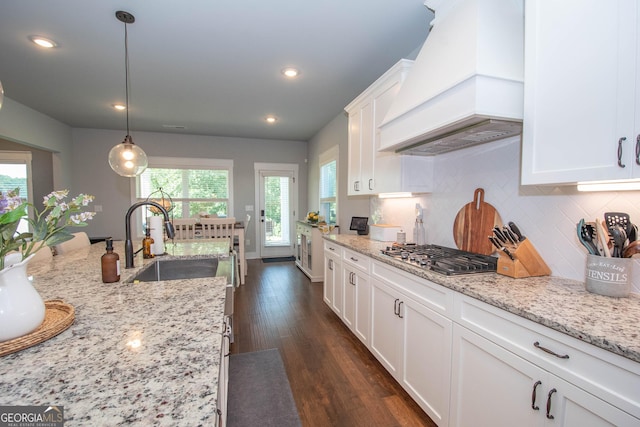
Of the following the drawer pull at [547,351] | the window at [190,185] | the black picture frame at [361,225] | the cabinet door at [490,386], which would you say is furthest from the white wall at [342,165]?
the drawer pull at [547,351]

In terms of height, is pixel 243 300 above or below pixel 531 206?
below

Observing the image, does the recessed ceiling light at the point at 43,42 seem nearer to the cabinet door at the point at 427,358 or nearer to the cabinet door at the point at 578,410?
the cabinet door at the point at 427,358

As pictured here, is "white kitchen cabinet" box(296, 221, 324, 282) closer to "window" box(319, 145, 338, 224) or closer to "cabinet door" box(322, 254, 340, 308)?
"window" box(319, 145, 338, 224)

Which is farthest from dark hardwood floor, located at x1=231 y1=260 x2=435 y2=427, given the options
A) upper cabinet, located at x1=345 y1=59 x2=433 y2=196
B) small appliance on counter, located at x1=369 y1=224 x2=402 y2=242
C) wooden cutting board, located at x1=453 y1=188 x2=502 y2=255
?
upper cabinet, located at x1=345 y1=59 x2=433 y2=196

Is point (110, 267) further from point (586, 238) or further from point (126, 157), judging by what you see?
point (586, 238)

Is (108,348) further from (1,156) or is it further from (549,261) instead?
(1,156)

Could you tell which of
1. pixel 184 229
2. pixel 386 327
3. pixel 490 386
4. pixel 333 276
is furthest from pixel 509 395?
pixel 184 229

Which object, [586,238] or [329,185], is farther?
[329,185]

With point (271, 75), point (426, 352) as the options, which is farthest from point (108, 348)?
point (271, 75)

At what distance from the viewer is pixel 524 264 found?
4.76ft

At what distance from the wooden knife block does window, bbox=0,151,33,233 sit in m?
6.48

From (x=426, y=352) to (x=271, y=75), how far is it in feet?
9.37

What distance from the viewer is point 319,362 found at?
2268 mm

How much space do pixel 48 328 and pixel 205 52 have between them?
2.53m
